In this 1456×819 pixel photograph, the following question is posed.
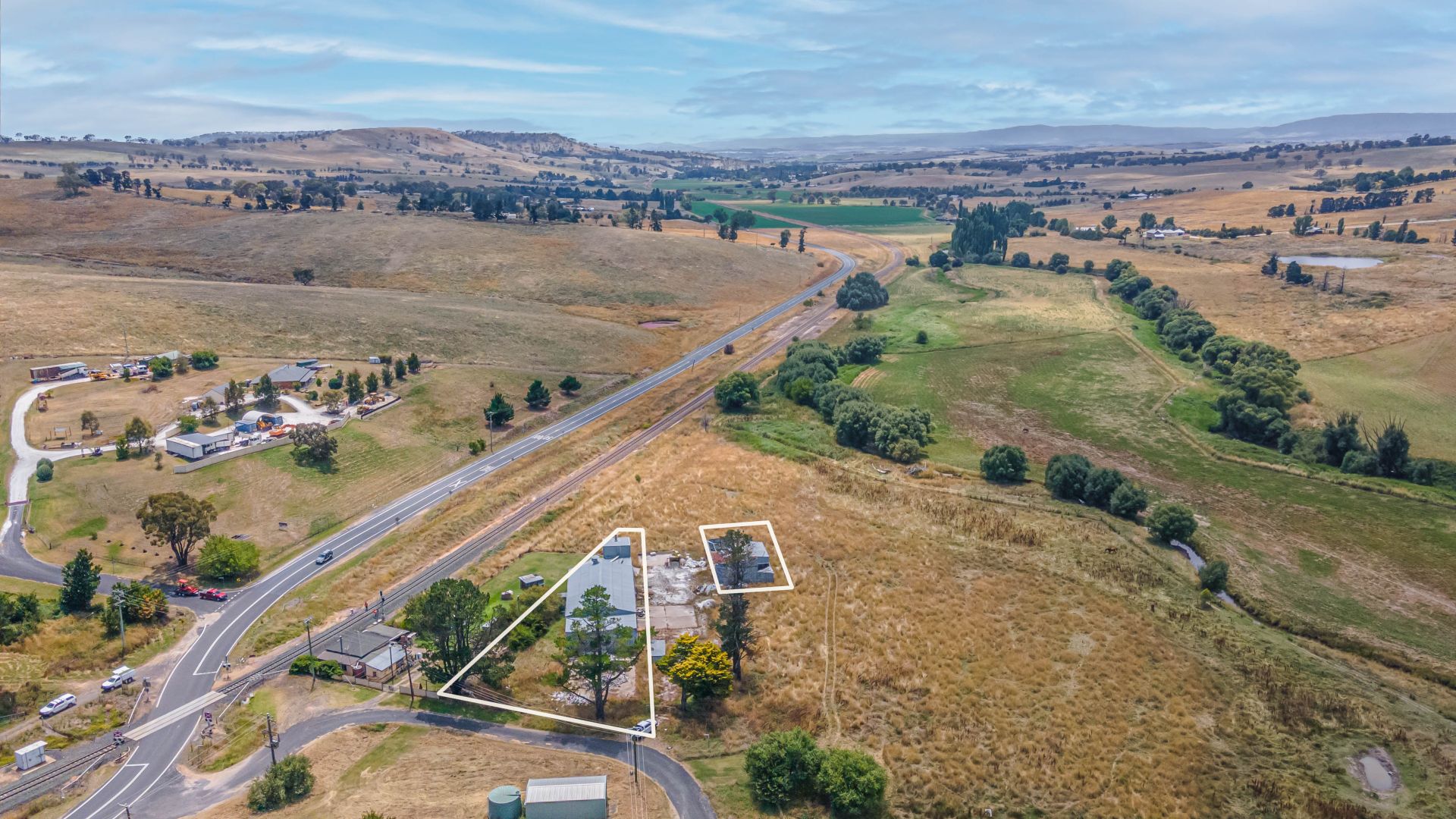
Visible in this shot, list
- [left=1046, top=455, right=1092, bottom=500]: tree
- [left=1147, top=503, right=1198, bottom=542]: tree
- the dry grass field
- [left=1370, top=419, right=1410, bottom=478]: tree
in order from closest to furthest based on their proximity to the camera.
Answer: the dry grass field < [left=1147, top=503, right=1198, bottom=542]: tree < [left=1046, top=455, right=1092, bottom=500]: tree < [left=1370, top=419, right=1410, bottom=478]: tree

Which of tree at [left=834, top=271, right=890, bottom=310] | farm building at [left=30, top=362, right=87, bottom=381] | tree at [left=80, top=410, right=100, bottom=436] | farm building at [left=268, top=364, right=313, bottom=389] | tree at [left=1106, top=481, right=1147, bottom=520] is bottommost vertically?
tree at [left=1106, top=481, right=1147, bottom=520]

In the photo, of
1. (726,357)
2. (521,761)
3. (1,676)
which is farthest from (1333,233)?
(1,676)

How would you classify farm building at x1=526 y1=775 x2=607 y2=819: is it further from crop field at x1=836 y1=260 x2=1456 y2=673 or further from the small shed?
crop field at x1=836 y1=260 x2=1456 y2=673

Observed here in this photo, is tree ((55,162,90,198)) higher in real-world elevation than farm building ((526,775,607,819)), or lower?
higher

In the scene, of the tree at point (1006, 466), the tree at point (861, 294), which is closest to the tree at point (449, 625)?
the tree at point (1006, 466)

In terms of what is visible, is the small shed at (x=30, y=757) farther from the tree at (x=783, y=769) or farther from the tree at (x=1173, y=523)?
the tree at (x=1173, y=523)

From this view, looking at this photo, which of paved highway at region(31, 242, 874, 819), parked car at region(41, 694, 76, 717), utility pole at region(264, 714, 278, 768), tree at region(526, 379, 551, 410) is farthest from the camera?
tree at region(526, 379, 551, 410)

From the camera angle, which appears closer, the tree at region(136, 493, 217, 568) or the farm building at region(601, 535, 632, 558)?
the tree at region(136, 493, 217, 568)

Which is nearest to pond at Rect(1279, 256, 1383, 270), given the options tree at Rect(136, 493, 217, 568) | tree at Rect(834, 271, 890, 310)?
tree at Rect(834, 271, 890, 310)

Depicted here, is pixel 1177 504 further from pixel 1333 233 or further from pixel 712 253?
pixel 1333 233
